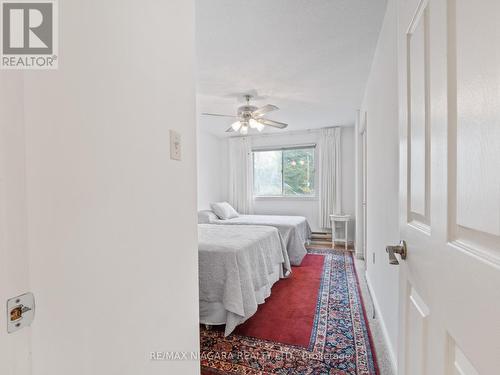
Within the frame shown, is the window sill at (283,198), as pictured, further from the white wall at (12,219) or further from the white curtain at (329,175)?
the white wall at (12,219)

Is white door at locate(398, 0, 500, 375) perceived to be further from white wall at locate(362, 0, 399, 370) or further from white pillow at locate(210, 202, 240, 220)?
white pillow at locate(210, 202, 240, 220)

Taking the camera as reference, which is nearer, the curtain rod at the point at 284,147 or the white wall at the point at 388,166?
the white wall at the point at 388,166

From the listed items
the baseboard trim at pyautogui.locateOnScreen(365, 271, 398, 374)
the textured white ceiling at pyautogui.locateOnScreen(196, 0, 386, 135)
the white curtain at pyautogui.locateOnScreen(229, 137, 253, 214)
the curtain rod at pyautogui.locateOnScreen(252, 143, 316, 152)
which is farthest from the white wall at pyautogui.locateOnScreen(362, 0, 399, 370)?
the white curtain at pyautogui.locateOnScreen(229, 137, 253, 214)

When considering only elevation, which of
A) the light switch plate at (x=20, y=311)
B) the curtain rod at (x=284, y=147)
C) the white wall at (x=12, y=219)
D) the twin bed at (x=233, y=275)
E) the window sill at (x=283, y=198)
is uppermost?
the curtain rod at (x=284, y=147)

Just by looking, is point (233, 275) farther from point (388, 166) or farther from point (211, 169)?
point (211, 169)

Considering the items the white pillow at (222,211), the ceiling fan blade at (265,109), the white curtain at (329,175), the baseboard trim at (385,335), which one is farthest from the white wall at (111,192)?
the white curtain at (329,175)

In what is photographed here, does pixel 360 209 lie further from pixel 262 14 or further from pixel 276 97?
pixel 262 14

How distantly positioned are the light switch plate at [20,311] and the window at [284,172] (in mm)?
5109

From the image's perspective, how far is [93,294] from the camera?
647 mm

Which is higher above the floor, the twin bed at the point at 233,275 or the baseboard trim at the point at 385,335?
the twin bed at the point at 233,275

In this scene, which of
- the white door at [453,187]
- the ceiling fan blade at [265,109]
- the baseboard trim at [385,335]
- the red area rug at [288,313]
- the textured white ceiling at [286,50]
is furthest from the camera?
the ceiling fan blade at [265,109]

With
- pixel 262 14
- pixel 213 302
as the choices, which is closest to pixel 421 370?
pixel 213 302

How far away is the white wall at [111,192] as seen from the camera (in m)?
0.53

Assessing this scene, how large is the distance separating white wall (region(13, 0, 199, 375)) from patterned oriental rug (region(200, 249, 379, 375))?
71 centimetres
